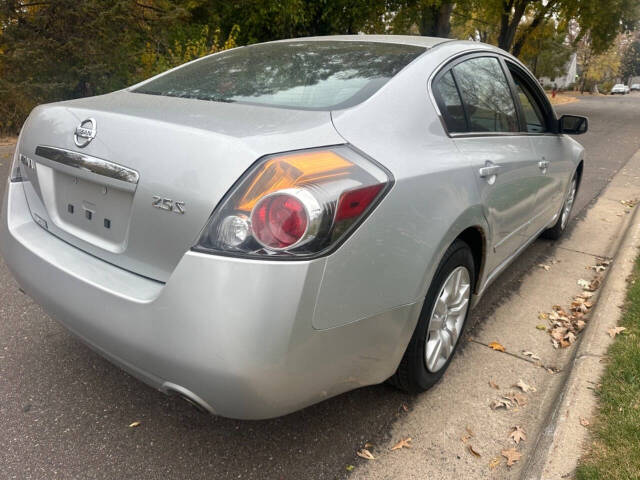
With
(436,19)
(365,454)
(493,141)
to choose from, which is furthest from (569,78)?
(365,454)

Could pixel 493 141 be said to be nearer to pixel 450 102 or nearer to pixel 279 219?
pixel 450 102

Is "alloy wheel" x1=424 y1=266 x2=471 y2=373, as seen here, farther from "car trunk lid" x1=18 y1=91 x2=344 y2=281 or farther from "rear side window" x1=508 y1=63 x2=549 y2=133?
"rear side window" x1=508 y1=63 x2=549 y2=133

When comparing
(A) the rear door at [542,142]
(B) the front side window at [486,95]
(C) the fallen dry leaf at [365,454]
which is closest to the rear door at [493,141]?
(B) the front side window at [486,95]

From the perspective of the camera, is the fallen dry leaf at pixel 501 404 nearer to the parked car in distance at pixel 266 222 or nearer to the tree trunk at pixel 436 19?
the parked car in distance at pixel 266 222

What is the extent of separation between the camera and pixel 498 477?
2195mm

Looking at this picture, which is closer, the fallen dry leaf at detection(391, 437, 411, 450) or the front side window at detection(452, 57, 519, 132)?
the fallen dry leaf at detection(391, 437, 411, 450)

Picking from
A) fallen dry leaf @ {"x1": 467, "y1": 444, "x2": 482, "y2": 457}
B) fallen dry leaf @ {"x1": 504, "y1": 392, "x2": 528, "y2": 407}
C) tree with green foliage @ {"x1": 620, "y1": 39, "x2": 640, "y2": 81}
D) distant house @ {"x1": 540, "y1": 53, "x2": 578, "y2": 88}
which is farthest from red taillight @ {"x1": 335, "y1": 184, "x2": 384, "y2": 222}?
tree with green foliage @ {"x1": 620, "y1": 39, "x2": 640, "y2": 81}

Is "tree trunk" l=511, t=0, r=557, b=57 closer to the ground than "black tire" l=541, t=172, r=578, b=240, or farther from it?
farther from it

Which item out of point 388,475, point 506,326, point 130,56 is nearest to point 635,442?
point 388,475

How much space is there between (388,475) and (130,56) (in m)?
9.97

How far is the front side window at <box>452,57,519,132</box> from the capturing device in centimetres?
278

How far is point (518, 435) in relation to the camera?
2.43 meters

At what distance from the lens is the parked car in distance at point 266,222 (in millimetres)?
1678

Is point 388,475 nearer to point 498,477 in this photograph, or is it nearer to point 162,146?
point 498,477
